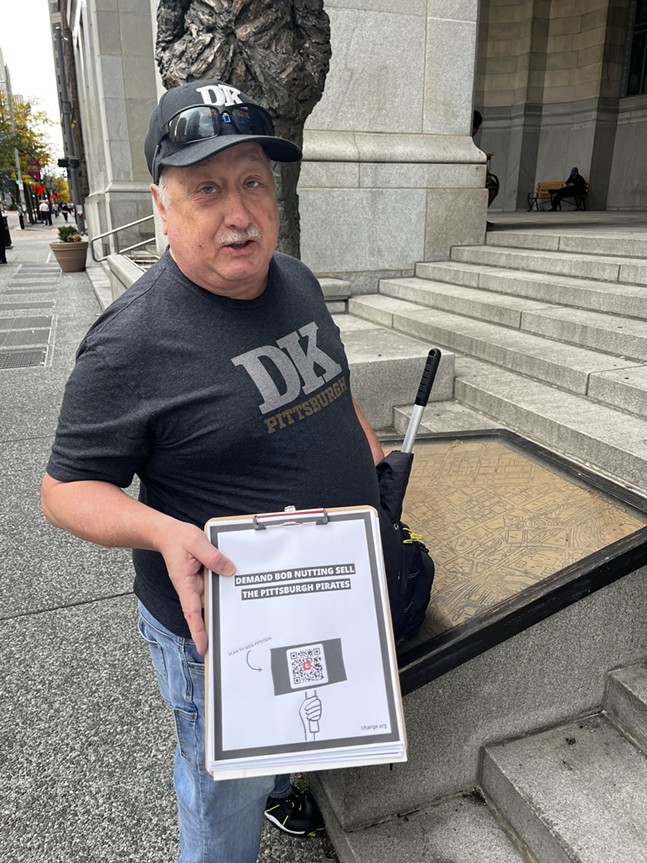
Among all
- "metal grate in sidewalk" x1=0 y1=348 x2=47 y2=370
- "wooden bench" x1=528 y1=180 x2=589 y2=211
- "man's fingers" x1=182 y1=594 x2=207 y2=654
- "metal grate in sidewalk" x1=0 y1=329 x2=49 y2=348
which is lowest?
"metal grate in sidewalk" x1=0 y1=329 x2=49 y2=348

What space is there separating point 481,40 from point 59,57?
2230 centimetres

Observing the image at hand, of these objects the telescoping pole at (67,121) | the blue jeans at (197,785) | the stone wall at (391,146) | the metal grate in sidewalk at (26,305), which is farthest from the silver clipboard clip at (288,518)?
the telescoping pole at (67,121)

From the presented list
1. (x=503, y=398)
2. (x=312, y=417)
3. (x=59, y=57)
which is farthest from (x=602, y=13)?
(x=59, y=57)

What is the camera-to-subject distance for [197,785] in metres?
1.64

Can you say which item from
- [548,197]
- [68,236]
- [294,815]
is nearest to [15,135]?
[68,236]

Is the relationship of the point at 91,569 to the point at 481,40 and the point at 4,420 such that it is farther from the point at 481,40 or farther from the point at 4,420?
the point at 481,40

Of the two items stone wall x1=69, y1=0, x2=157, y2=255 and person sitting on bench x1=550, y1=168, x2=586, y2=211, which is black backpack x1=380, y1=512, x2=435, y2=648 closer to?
stone wall x1=69, y1=0, x2=157, y2=255

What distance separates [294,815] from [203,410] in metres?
1.56

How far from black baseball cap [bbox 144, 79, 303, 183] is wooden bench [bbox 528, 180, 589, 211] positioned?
1820 cm

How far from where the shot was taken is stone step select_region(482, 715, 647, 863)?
193 centimetres

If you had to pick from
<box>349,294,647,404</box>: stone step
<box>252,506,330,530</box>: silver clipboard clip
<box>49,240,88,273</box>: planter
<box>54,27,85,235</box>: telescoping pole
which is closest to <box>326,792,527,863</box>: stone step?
<box>252,506,330,530</box>: silver clipboard clip

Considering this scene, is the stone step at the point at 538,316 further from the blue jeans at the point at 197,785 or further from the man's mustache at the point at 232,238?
the blue jeans at the point at 197,785

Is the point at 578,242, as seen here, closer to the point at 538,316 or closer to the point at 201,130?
the point at 538,316

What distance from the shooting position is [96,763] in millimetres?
2414
